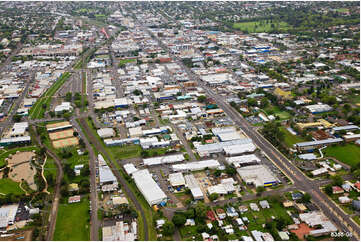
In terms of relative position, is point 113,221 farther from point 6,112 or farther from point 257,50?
point 257,50

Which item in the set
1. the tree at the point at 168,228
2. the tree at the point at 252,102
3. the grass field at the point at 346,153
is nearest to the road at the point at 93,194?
the tree at the point at 168,228

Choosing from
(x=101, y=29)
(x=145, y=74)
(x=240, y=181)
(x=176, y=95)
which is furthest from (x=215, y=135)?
(x=101, y=29)

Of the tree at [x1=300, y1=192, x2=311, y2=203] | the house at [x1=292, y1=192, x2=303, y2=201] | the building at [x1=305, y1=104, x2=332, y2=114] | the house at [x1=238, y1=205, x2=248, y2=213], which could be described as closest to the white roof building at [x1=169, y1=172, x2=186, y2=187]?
the house at [x1=238, y1=205, x2=248, y2=213]

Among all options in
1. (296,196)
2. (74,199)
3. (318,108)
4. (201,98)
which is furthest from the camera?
(201,98)

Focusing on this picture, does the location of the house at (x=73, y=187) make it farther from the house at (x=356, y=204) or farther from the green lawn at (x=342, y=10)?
the green lawn at (x=342, y=10)

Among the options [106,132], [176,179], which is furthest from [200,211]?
[106,132]

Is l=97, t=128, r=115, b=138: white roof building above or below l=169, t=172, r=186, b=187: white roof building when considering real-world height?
above

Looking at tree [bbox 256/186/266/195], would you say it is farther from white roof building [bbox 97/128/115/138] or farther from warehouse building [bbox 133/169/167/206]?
white roof building [bbox 97/128/115/138]

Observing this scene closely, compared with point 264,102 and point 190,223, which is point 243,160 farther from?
point 264,102
